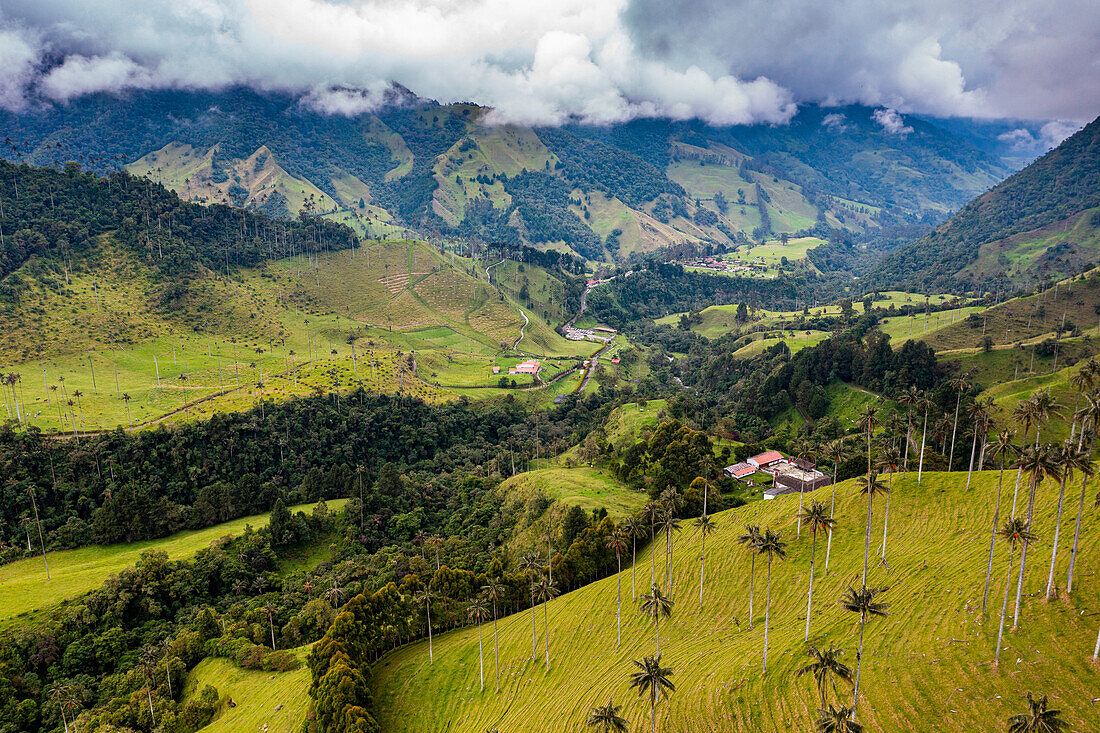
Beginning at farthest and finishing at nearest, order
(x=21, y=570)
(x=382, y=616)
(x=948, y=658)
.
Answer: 1. (x=21, y=570)
2. (x=382, y=616)
3. (x=948, y=658)

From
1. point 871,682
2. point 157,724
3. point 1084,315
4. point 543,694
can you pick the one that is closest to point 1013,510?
point 871,682

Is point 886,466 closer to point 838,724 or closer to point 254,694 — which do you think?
point 838,724

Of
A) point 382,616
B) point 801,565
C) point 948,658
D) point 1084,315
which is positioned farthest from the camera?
point 1084,315

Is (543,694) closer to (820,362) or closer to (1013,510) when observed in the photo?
(1013,510)

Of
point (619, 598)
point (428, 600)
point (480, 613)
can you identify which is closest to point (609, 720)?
point (480, 613)

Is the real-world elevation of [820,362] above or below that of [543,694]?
above

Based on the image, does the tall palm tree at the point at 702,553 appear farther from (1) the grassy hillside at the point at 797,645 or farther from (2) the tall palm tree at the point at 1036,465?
(2) the tall palm tree at the point at 1036,465

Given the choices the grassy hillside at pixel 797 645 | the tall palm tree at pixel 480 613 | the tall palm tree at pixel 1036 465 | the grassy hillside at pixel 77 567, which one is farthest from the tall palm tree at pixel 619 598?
the grassy hillside at pixel 77 567
